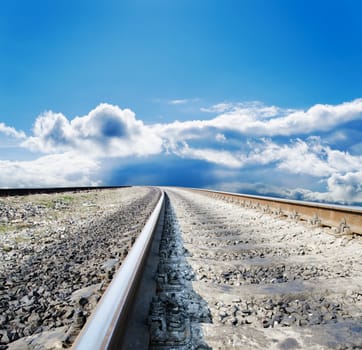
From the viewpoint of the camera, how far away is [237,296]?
2.61 m

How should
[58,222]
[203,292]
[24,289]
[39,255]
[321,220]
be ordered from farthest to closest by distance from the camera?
[58,222]
[321,220]
[39,255]
[24,289]
[203,292]

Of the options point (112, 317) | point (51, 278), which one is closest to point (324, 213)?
point (51, 278)

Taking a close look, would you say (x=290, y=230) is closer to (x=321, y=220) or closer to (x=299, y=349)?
(x=321, y=220)

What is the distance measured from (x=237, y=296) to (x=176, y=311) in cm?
62

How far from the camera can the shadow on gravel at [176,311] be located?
1.83 metres

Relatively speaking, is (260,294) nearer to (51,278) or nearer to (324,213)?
(51,278)

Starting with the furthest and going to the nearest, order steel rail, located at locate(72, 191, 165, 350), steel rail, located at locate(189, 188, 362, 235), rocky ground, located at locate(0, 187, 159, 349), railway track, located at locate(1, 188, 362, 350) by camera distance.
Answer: steel rail, located at locate(189, 188, 362, 235) < rocky ground, located at locate(0, 187, 159, 349) < railway track, located at locate(1, 188, 362, 350) < steel rail, located at locate(72, 191, 165, 350)

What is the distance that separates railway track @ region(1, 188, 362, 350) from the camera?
1.81 m

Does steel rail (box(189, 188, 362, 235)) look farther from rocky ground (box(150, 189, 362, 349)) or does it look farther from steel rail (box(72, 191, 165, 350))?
steel rail (box(72, 191, 165, 350))

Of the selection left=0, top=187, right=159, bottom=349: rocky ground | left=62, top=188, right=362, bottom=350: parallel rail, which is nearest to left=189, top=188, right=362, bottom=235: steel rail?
left=62, top=188, right=362, bottom=350: parallel rail

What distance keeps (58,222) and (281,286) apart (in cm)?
675

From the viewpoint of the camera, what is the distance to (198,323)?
2.08m

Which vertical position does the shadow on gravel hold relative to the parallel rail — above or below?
below

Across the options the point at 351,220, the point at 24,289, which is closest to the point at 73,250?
the point at 24,289
